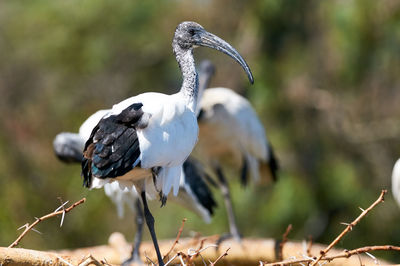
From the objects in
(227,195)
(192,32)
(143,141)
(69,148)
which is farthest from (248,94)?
(143,141)

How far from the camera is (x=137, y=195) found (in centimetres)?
509

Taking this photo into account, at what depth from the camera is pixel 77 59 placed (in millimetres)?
8961

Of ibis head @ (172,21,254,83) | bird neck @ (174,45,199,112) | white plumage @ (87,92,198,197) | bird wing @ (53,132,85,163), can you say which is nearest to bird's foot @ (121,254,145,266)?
bird wing @ (53,132,85,163)

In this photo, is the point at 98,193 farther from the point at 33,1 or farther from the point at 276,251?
the point at 276,251

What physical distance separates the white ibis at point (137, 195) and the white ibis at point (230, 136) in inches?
Answer: 22.0

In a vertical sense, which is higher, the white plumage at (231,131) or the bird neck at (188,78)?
the bird neck at (188,78)

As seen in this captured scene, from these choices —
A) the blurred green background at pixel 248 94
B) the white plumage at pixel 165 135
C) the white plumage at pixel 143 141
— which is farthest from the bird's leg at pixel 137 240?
the blurred green background at pixel 248 94

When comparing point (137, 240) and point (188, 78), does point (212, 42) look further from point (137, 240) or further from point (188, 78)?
point (137, 240)

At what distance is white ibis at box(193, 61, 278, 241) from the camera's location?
588cm

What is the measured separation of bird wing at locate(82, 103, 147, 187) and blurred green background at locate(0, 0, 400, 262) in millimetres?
4546

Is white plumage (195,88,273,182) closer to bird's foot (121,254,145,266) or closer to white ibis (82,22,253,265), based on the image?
bird's foot (121,254,145,266)

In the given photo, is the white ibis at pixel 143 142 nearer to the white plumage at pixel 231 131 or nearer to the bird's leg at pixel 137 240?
the bird's leg at pixel 137 240

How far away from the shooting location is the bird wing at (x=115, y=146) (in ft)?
→ 10.6

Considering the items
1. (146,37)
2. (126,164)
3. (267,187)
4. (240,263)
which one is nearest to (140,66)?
(146,37)
